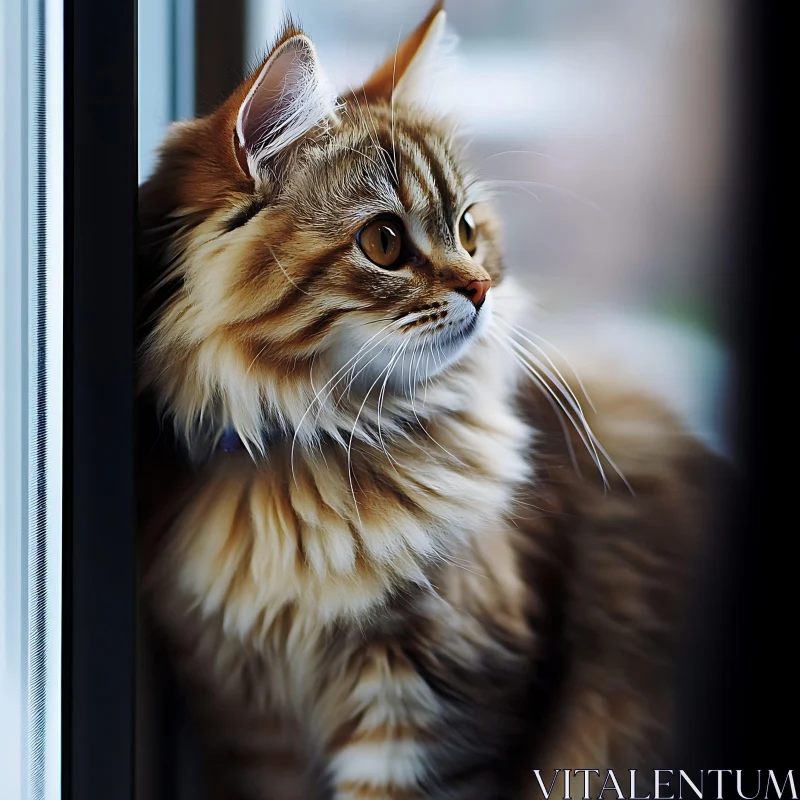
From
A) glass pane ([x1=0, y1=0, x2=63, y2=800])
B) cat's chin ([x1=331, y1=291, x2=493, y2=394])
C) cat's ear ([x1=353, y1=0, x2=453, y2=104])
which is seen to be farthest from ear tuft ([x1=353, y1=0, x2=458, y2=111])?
glass pane ([x1=0, y1=0, x2=63, y2=800])

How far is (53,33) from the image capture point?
92 cm

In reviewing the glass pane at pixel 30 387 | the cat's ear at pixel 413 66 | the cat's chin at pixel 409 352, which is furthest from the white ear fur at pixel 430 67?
the glass pane at pixel 30 387

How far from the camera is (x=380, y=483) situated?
3.09 feet

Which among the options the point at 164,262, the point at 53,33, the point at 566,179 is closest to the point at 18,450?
the point at 164,262

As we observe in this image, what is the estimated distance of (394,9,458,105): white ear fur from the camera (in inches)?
36.0

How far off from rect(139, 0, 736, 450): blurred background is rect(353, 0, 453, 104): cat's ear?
0.01 metres

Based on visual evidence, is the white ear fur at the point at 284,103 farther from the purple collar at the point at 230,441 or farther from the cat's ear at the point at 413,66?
the purple collar at the point at 230,441

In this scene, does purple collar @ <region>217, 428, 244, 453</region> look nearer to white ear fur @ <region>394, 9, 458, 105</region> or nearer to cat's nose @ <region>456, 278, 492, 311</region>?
cat's nose @ <region>456, 278, 492, 311</region>

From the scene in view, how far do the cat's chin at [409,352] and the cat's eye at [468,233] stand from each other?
62 millimetres

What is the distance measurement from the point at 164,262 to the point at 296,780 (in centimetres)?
68

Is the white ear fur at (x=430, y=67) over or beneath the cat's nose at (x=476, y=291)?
over

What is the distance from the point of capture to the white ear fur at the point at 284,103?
86 centimetres

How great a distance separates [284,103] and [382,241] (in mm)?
195

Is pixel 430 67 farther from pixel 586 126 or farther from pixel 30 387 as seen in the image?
pixel 30 387
